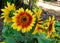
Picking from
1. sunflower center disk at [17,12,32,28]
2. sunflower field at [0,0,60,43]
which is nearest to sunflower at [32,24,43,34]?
sunflower field at [0,0,60,43]

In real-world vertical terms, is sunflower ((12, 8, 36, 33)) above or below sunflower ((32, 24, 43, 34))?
above

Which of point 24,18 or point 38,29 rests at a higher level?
point 24,18

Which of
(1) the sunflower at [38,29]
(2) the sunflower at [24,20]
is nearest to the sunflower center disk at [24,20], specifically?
(2) the sunflower at [24,20]

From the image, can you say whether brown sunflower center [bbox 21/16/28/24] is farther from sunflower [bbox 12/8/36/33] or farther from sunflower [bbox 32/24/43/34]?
sunflower [bbox 32/24/43/34]

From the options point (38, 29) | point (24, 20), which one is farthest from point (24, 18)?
point (38, 29)

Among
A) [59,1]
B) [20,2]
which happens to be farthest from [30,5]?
[59,1]

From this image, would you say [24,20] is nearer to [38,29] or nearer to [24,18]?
[24,18]

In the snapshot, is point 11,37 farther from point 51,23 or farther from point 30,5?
point 30,5

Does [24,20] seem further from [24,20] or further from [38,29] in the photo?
[38,29]

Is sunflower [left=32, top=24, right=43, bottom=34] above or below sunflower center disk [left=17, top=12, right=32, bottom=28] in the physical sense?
below

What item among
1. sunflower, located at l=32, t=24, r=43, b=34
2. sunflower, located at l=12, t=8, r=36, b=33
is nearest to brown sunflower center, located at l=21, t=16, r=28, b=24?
sunflower, located at l=12, t=8, r=36, b=33

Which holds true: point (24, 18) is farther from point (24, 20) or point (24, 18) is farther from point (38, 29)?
point (38, 29)

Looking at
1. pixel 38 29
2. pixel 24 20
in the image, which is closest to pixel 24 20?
pixel 24 20

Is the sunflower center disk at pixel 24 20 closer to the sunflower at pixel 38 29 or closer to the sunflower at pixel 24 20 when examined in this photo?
the sunflower at pixel 24 20
